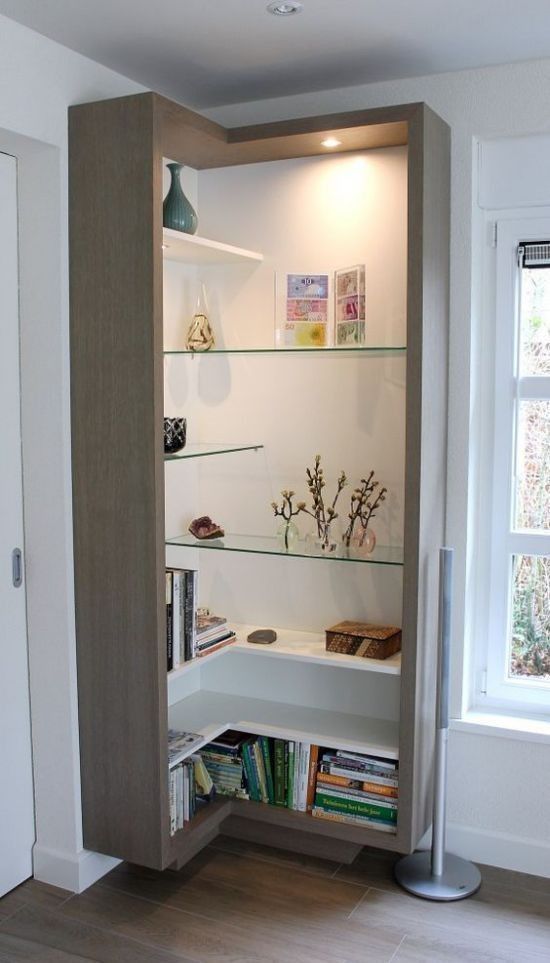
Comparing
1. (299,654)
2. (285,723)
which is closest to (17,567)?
(299,654)

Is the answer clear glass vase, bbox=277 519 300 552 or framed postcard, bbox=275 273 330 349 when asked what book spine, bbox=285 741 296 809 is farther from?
framed postcard, bbox=275 273 330 349

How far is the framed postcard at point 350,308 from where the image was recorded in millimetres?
2992

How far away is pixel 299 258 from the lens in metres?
3.18

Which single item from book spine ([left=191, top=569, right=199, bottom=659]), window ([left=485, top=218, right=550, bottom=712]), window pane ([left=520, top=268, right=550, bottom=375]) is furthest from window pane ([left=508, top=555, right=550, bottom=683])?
book spine ([left=191, top=569, right=199, bottom=659])

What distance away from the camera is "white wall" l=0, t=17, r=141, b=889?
2.62m

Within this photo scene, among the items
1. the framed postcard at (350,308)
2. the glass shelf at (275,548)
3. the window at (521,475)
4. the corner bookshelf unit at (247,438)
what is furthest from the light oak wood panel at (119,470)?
the window at (521,475)

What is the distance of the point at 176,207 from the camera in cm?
294

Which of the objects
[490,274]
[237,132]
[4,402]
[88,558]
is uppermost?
[237,132]

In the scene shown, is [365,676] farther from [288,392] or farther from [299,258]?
[299,258]

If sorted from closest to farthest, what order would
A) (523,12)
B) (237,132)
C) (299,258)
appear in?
(523,12), (237,132), (299,258)

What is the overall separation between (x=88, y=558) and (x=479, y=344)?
1.40 m

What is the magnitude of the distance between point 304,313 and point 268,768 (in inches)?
59.7

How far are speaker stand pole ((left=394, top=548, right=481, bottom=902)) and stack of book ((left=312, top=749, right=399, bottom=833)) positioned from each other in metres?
0.14

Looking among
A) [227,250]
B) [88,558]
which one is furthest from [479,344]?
[88,558]
